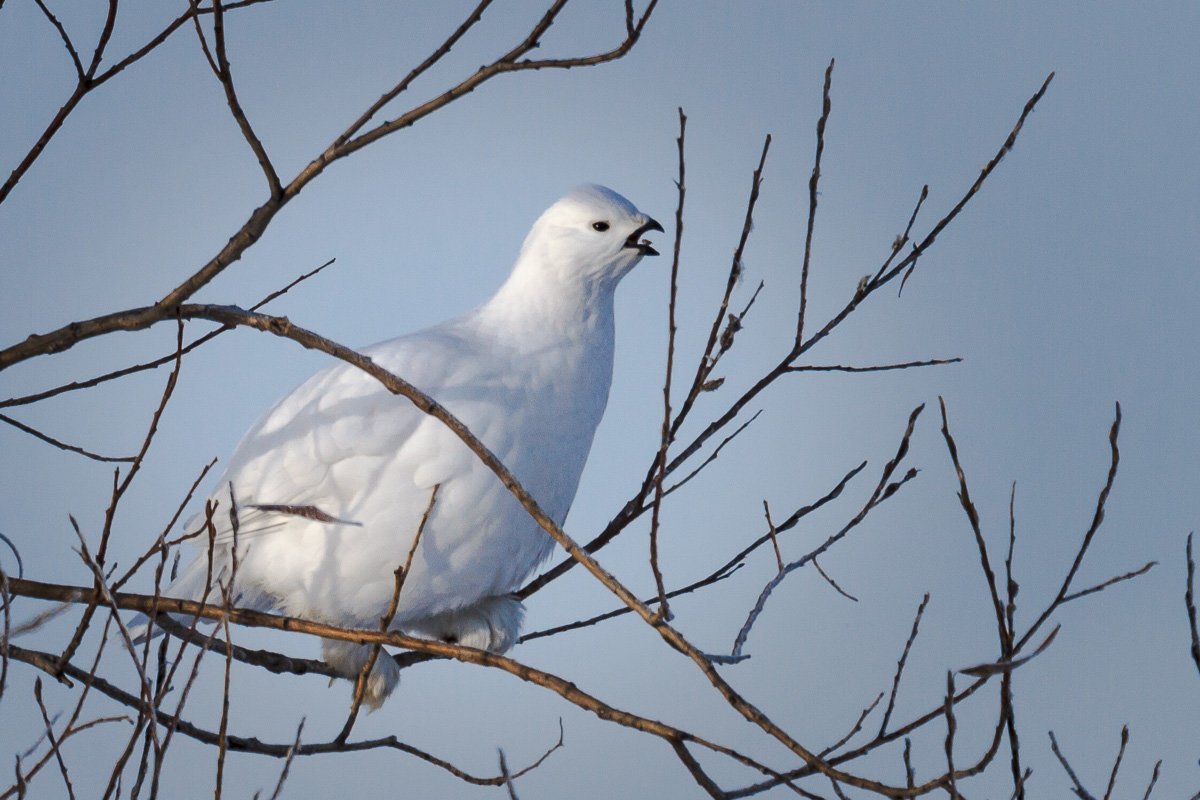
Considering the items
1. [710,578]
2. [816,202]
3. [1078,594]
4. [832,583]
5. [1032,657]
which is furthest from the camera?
[710,578]

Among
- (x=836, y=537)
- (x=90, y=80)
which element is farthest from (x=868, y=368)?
(x=90, y=80)

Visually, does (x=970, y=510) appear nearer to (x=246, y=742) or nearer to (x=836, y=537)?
(x=836, y=537)

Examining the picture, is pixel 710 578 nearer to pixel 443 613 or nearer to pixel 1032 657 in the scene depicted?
pixel 443 613

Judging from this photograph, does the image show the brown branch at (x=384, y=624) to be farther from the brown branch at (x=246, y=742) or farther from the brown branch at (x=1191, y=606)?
the brown branch at (x=1191, y=606)

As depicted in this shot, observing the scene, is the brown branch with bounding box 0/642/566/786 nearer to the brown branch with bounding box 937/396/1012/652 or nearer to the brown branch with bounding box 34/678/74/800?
the brown branch with bounding box 34/678/74/800

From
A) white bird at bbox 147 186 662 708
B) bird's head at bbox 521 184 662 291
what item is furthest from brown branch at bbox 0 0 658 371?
bird's head at bbox 521 184 662 291

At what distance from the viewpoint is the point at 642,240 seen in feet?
10.0

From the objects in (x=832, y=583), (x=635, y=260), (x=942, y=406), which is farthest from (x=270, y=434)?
(x=942, y=406)

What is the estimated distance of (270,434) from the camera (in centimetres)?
275

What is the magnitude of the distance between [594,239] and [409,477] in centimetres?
88

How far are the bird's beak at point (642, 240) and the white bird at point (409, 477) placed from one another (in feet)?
0.78

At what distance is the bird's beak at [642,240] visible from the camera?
3029 millimetres

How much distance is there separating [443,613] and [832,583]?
1.13 meters

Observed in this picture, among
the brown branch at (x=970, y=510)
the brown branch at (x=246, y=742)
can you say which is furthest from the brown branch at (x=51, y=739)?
the brown branch at (x=970, y=510)
